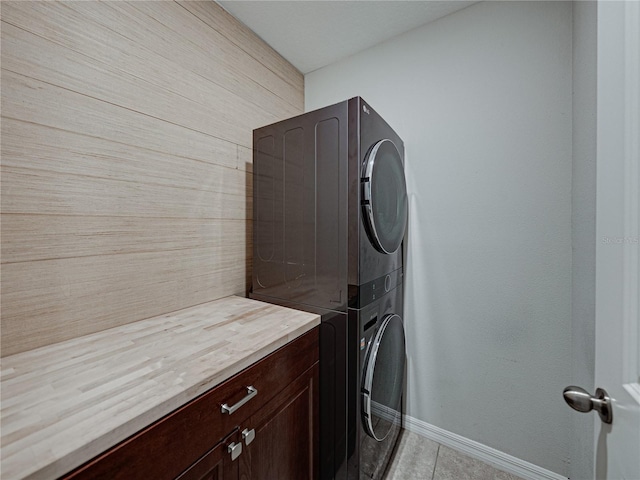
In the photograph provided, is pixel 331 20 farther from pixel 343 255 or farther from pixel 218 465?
pixel 218 465

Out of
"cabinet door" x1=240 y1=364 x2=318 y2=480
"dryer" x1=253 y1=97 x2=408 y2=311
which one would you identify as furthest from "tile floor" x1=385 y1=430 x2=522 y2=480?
"dryer" x1=253 y1=97 x2=408 y2=311

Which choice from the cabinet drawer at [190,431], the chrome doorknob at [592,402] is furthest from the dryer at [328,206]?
the chrome doorknob at [592,402]

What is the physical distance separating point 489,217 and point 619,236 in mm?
1071

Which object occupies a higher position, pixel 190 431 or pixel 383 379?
pixel 190 431

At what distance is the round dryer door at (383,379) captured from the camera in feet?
3.92

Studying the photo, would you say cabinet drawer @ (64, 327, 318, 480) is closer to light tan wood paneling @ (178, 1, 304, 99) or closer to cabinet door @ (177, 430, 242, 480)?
cabinet door @ (177, 430, 242, 480)

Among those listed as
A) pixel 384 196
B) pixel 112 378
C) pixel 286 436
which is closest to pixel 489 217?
pixel 384 196

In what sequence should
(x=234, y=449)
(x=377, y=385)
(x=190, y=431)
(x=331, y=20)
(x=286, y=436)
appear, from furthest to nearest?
(x=331, y=20) → (x=377, y=385) → (x=286, y=436) → (x=234, y=449) → (x=190, y=431)

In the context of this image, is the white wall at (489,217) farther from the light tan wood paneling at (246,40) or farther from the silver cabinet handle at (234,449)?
the silver cabinet handle at (234,449)

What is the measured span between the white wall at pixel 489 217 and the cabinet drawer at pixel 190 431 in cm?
110

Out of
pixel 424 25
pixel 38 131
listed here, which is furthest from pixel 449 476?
pixel 424 25

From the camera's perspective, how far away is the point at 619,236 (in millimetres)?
514

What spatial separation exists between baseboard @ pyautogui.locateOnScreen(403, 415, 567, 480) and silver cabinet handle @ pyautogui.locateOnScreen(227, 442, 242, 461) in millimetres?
1364

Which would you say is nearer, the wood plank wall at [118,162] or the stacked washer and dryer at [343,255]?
the wood plank wall at [118,162]
